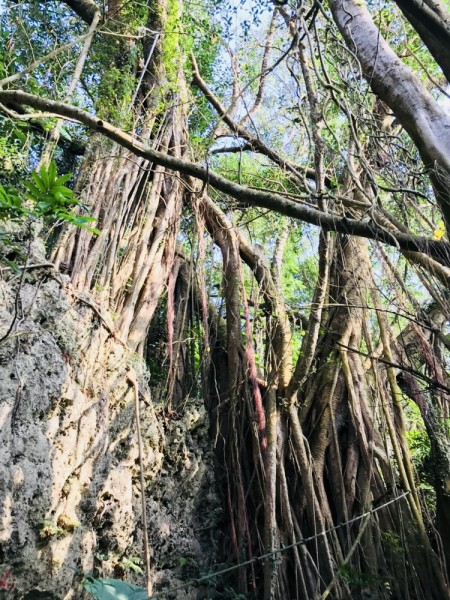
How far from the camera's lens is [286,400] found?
12.2 feet

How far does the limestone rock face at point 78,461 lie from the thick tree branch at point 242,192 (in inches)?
28.1

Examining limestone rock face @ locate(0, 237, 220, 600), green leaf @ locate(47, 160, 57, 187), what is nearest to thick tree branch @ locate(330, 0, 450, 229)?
green leaf @ locate(47, 160, 57, 187)

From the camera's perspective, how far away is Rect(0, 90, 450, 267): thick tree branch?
1.86 m

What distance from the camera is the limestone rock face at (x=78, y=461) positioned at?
81.2 inches

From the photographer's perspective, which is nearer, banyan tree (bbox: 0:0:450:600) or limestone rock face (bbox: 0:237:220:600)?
limestone rock face (bbox: 0:237:220:600)

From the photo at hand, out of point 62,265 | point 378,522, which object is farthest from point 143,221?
point 378,522

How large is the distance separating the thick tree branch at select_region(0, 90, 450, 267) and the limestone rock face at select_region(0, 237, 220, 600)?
71cm

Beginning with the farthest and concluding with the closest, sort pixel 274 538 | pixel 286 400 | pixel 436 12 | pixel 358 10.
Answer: pixel 286 400, pixel 274 538, pixel 358 10, pixel 436 12

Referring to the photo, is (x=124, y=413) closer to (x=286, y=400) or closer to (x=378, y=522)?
(x=286, y=400)

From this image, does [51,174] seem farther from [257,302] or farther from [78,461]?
[257,302]

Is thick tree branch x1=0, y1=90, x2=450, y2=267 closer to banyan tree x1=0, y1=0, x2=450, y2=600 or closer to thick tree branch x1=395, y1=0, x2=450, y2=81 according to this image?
banyan tree x1=0, y1=0, x2=450, y2=600

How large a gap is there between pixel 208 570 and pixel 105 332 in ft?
5.82

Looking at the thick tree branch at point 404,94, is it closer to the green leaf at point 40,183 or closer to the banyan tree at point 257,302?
the banyan tree at point 257,302

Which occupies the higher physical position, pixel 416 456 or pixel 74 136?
pixel 74 136
